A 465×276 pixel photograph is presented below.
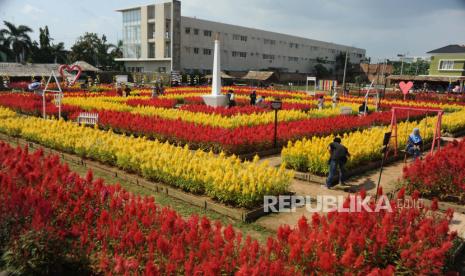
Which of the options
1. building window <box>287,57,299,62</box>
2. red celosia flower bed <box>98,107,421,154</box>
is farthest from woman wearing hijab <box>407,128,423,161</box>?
building window <box>287,57,299,62</box>

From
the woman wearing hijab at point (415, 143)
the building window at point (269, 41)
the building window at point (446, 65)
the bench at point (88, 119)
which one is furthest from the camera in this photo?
the building window at point (269, 41)

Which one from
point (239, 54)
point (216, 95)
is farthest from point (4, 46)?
point (216, 95)

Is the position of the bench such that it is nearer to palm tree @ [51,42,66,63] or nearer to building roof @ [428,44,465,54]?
palm tree @ [51,42,66,63]

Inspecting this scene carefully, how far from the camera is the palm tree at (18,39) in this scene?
54.2 meters

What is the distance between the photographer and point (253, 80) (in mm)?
55094

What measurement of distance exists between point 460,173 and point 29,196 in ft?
26.4

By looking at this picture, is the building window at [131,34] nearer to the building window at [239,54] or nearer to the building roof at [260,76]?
the building window at [239,54]

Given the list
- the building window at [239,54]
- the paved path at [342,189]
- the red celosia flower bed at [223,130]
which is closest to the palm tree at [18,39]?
the building window at [239,54]

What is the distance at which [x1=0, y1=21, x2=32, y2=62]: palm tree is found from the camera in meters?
54.2

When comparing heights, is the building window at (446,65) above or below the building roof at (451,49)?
below

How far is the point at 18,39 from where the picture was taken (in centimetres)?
5503

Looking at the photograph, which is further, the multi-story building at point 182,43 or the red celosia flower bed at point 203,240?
the multi-story building at point 182,43

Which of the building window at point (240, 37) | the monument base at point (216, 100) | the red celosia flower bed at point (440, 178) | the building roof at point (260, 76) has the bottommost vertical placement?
the red celosia flower bed at point (440, 178)

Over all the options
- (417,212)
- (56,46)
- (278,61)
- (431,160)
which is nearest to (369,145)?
(431,160)
